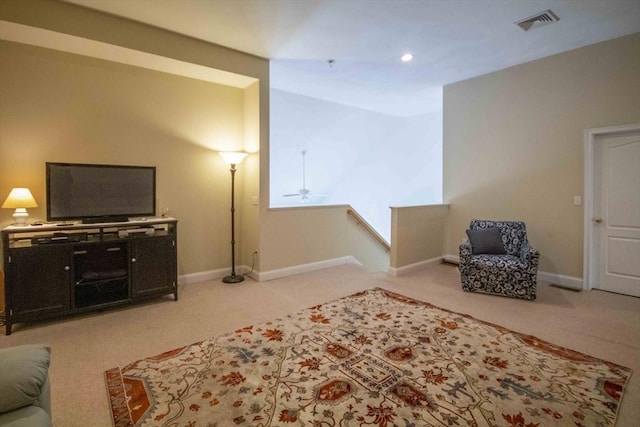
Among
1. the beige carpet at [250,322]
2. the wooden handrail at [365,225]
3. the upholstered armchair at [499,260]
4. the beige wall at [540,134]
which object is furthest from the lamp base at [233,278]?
the beige wall at [540,134]

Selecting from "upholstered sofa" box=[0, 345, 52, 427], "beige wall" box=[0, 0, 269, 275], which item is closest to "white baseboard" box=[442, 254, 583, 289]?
"beige wall" box=[0, 0, 269, 275]

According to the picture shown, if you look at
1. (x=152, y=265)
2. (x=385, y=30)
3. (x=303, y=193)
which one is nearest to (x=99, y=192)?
(x=152, y=265)

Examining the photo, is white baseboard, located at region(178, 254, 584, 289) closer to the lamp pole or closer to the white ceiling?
the lamp pole

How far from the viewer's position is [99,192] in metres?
3.43

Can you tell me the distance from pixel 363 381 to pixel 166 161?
3.46 meters

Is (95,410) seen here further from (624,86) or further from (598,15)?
(624,86)

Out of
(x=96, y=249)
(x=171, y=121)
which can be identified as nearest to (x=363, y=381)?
→ (x=96, y=249)

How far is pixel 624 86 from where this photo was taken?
12.2 ft

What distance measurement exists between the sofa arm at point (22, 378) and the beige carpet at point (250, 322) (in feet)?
2.24

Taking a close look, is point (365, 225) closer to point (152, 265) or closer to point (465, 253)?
point (465, 253)

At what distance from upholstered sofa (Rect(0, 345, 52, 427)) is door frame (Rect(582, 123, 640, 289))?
5.28 m

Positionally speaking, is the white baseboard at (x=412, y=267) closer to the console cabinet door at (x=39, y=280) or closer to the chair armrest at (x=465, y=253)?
the chair armrest at (x=465, y=253)

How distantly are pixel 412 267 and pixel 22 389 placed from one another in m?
4.50

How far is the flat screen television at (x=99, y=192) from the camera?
322 cm
